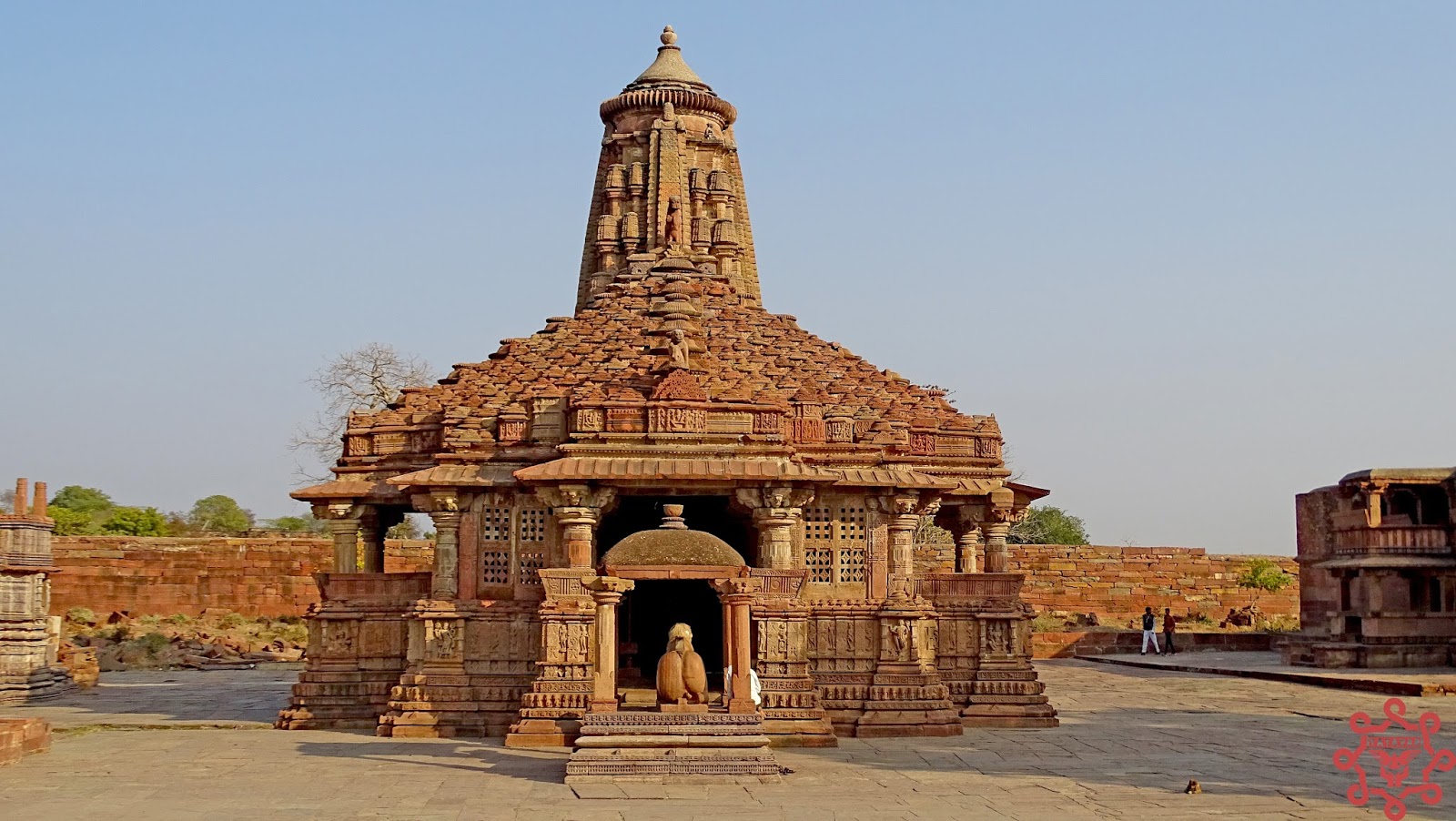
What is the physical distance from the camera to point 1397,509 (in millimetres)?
26750

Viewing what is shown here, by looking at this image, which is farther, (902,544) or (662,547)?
(902,544)

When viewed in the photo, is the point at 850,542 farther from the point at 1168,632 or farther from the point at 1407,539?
the point at 1168,632

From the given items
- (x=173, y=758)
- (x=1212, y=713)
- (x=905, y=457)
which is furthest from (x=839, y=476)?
(x=173, y=758)

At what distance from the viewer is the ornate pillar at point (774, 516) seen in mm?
16359

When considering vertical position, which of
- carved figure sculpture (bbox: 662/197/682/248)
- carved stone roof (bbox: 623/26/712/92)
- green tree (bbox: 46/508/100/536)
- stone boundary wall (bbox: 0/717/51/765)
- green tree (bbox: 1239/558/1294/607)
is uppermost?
carved stone roof (bbox: 623/26/712/92)

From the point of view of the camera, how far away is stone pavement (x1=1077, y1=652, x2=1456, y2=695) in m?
22.0

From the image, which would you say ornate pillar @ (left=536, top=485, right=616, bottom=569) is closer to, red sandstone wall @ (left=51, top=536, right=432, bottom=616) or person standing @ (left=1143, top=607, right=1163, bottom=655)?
person standing @ (left=1143, top=607, right=1163, bottom=655)

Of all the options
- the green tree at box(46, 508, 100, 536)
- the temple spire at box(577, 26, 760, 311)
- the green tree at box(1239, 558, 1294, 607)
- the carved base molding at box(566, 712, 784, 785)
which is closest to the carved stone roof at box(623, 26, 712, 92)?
the temple spire at box(577, 26, 760, 311)

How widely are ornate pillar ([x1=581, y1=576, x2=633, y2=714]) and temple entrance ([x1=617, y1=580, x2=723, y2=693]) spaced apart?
5.54 meters

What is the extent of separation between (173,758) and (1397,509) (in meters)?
21.2

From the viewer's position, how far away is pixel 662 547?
14.3 meters

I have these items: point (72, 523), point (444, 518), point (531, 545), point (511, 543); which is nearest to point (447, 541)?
point (444, 518)
